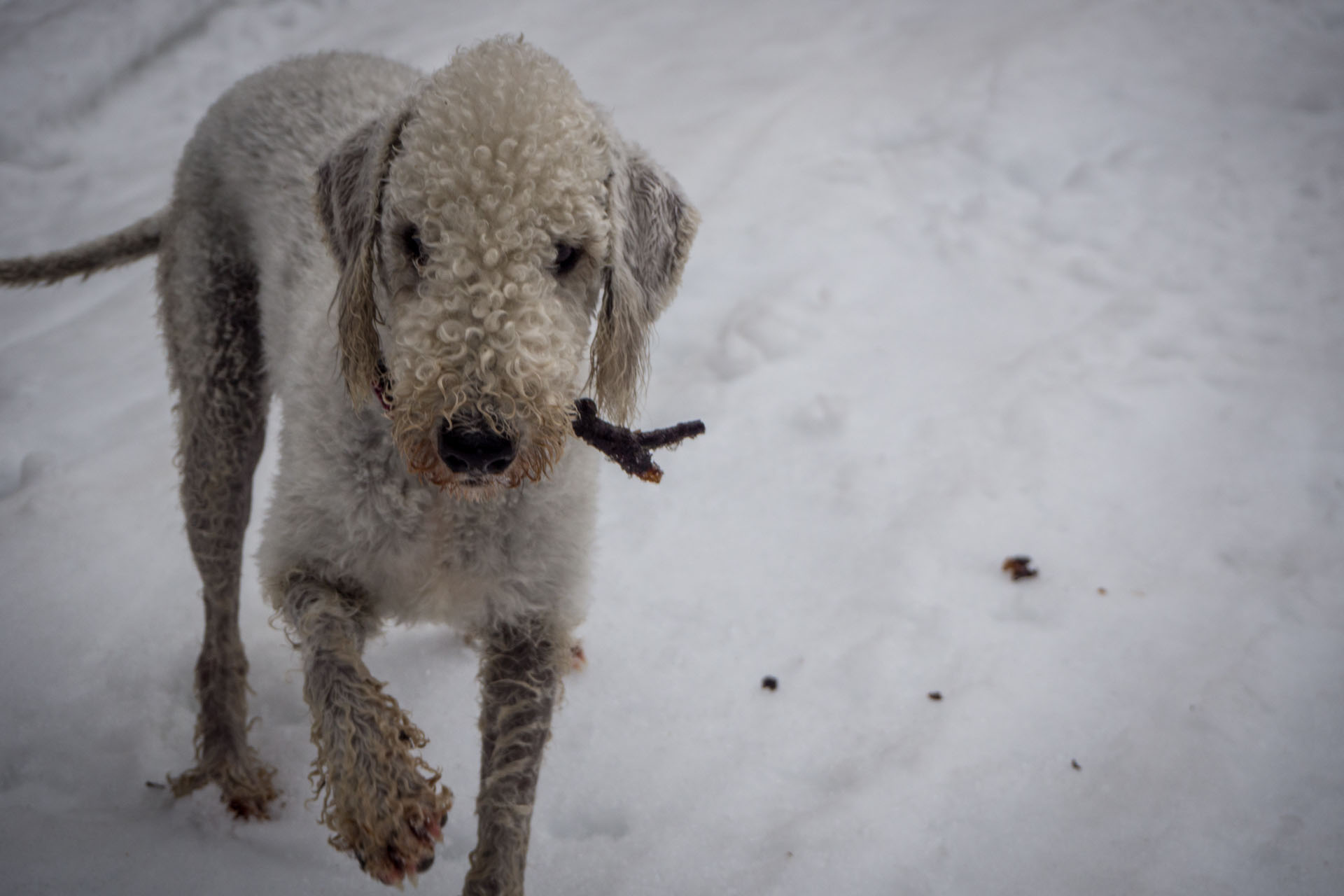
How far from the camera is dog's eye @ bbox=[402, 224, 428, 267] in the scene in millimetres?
1475

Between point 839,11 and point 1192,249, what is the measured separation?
9.55ft

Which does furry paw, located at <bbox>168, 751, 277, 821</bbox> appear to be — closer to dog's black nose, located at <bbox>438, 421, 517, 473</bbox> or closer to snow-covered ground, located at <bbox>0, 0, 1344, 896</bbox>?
snow-covered ground, located at <bbox>0, 0, 1344, 896</bbox>

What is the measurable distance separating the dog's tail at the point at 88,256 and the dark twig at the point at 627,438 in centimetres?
A: 172

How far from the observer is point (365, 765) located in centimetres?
146

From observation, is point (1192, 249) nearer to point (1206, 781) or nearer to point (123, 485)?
point (1206, 781)

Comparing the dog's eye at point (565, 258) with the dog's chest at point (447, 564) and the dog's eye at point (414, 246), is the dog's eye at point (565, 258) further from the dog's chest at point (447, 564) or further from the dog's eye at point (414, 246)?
the dog's chest at point (447, 564)

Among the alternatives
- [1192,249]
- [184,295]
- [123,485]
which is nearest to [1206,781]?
[1192,249]

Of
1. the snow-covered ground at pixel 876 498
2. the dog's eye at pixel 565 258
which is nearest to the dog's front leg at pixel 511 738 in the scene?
the snow-covered ground at pixel 876 498

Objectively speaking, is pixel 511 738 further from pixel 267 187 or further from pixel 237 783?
pixel 267 187

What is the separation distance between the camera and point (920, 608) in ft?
8.76

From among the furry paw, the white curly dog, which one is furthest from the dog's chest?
the furry paw

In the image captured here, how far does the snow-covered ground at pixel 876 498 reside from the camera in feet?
7.02

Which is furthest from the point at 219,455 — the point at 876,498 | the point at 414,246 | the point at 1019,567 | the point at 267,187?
the point at 1019,567

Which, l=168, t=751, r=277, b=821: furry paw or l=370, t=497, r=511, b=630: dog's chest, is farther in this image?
l=168, t=751, r=277, b=821: furry paw
